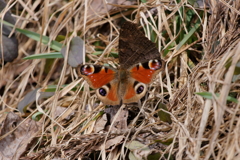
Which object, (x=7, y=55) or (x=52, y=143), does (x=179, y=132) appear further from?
(x=7, y=55)

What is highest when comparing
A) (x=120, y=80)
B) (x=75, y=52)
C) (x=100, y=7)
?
(x=100, y=7)

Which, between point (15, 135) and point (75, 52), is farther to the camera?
point (75, 52)

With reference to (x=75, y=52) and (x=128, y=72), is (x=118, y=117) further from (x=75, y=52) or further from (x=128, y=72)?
(x=75, y=52)

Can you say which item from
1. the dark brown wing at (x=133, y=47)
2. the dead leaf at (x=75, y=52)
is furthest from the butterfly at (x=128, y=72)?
the dead leaf at (x=75, y=52)

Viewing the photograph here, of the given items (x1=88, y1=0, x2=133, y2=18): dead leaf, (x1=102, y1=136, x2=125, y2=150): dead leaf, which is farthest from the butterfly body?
(x1=88, y1=0, x2=133, y2=18): dead leaf

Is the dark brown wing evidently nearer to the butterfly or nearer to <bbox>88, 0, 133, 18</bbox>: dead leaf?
the butterfly


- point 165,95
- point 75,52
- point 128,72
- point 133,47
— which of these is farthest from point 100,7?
point 165,95
